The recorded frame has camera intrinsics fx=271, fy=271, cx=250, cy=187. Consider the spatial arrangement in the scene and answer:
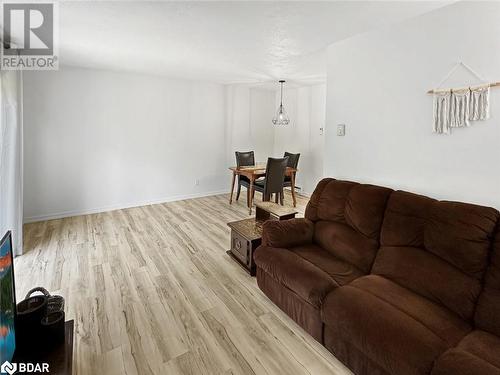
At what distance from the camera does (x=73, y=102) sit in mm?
4246

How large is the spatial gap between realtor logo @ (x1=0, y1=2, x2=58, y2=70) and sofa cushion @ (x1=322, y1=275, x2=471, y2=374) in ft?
9.83

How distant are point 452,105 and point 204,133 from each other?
14.6ft

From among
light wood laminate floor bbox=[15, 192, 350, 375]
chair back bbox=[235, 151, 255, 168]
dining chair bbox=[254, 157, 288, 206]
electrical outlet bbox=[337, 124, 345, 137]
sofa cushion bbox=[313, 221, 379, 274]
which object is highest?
electrical outlet bbox=[337, 124, 345, 137]

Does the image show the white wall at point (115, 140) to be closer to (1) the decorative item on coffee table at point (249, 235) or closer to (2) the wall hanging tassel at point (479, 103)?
(1) the decorative item on coffee table at point (249, 235)

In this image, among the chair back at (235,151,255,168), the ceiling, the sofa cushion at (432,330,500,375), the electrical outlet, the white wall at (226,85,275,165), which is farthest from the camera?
the white wall at (226,85,275,165)

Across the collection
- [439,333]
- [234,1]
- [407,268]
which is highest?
[234,1]

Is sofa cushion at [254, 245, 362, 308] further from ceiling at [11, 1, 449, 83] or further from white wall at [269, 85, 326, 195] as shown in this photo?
white wall at [269, 85, 326, 195]

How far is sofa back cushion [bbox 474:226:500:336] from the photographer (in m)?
1.42

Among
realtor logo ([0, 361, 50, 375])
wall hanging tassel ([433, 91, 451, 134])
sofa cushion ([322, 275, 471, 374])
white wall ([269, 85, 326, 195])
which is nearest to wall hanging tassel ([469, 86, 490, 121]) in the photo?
wall hanging tassel ([433, 91, 451, 134])

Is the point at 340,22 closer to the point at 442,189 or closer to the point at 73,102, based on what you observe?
the point at 442,189

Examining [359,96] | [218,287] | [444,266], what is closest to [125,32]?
[359,96]

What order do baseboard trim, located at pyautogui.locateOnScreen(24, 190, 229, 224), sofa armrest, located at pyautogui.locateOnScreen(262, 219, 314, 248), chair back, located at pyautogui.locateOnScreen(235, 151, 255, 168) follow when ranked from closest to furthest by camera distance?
sofa armrest, located at pyautogui.locateOnScreen(262, 219, 314, 248)
baseboard trim, located at pyautogui.locateOnScreen(24, 190, 229, 224)
chair back, located at pyautogui.locateOnScreen(235, 151, 255, 168)

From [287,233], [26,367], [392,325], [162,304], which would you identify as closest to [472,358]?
[392,325]

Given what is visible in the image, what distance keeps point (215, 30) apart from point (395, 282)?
2.60m
